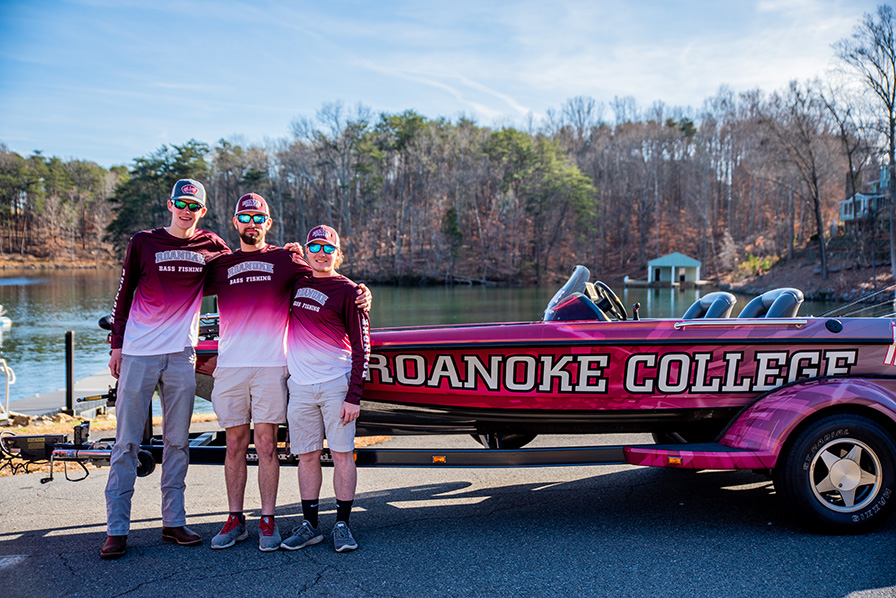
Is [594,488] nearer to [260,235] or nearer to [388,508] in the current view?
[388,508]

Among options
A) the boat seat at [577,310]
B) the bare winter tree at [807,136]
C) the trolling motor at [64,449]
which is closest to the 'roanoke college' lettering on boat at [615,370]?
the boat seat at [577,310]

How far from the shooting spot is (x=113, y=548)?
345 centimetres

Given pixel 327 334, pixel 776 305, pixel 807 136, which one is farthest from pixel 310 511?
pixel 807 136

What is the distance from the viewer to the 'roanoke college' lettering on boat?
390 centimetres

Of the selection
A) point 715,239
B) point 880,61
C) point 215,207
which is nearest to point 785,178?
point 715,239

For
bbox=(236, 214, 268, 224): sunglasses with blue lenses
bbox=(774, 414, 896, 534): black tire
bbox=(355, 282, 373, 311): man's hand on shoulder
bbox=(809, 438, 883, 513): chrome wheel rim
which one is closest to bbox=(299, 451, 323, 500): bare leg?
bbox=(355, 282, 373, 311): man's hand on shoulder

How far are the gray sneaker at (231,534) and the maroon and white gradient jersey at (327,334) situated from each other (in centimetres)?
93

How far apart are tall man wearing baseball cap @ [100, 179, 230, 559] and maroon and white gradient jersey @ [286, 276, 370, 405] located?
65 cm

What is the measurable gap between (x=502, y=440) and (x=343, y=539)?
59.2 inches

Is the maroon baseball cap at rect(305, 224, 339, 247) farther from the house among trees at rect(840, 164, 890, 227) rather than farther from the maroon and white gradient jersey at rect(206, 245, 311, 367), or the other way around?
the house among trees at rect(840, 164, 890, 227)

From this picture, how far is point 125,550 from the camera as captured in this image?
3.52 m

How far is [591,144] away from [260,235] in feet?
284

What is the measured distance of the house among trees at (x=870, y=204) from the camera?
1699 inches

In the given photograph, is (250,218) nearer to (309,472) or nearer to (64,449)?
(309,472)
